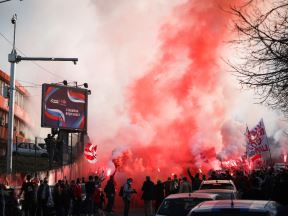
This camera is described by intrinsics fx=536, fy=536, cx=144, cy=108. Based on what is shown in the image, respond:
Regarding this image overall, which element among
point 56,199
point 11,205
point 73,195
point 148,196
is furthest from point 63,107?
point 11,205

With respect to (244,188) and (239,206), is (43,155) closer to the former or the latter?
(244,188)

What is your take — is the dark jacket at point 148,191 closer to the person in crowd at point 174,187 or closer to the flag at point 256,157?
the person in crowd at point 174,187

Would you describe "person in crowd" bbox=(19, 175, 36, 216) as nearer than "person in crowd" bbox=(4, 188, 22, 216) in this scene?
No

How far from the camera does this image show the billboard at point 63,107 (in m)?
37.8

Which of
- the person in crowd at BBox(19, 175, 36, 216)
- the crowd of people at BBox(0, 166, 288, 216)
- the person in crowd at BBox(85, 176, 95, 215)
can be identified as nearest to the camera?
the crowd of people at BBox(0, 166, 288, 216)

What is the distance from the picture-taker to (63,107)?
1545 inches

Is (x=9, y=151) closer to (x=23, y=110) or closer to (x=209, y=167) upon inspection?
(x=209, y=167)

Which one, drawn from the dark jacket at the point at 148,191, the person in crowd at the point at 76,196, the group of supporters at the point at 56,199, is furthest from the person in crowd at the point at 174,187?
the person in crowd at the point at 76,196

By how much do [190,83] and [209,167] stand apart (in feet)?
23.9

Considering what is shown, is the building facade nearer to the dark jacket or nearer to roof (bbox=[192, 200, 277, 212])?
the dark jacket

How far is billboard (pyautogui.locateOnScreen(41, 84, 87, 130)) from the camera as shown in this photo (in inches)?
1489

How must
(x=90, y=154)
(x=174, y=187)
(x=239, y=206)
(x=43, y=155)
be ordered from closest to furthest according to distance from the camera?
(x=239, y=206) < (x=174, y=187) < (x=90, y=154) < (x=43, y=155)

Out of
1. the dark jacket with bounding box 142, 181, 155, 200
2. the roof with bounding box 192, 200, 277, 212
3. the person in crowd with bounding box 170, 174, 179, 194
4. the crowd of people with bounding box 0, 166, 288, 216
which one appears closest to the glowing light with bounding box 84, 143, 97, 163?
the crowd of people with bounding box 0, 166, 288, 216

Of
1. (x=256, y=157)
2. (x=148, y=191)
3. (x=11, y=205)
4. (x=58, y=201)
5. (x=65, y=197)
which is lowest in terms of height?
(x=11, y=205)
